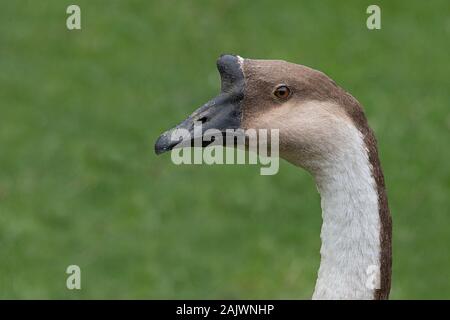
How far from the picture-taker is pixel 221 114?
14.1 ft

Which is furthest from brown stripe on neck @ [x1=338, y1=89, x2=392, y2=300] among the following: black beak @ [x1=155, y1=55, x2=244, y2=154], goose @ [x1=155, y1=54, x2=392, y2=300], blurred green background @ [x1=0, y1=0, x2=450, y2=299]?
blurred green background @ [x1=0, y1=0, x2=450, y2=299]

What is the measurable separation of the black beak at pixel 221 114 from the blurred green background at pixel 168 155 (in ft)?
12.5

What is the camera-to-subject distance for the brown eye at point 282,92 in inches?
166

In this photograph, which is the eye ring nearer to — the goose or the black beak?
the goose

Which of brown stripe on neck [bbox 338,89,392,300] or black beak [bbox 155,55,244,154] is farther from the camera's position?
black beak [bbox 155,55,244,154]

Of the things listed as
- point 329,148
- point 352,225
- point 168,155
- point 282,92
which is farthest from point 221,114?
point 168,155

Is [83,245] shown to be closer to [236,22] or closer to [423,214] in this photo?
[423,214]

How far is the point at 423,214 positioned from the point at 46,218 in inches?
131

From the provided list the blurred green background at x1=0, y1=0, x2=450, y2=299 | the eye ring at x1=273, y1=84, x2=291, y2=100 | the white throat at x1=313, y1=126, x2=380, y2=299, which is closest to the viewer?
the white throat at x1=313, y1=126, x2=380, y2=299

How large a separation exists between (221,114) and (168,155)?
16.6 ft

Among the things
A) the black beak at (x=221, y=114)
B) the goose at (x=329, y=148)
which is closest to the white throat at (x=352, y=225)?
the goose at (x=329, y=148)

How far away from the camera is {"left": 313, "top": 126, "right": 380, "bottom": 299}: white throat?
4074 mm

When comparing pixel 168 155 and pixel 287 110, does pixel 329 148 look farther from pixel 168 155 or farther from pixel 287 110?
pixel 168 155

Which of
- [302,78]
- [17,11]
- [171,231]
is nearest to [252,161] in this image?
[171,231]
